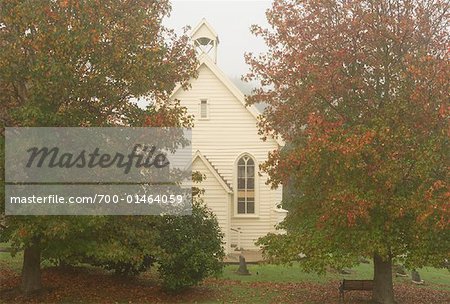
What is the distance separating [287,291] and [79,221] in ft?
29.6

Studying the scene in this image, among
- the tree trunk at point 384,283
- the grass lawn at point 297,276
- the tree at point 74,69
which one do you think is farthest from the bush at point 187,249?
the tree trunk at point 384,283

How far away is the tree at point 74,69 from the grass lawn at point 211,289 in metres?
2.49

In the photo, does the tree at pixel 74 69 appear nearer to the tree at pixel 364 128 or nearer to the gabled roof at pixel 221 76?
the tree at pixel 364 128

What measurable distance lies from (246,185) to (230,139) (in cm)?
292

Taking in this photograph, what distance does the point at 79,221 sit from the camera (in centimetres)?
1228

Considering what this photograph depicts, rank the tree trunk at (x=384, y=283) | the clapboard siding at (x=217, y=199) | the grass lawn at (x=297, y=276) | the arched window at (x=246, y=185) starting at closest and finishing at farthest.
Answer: the tree trunk at (x=384, y=283) < the grass lawn at (x=297, y=276) < the clapboard siding at (x=217, y=199) < the arched window at (x=246, y=185)

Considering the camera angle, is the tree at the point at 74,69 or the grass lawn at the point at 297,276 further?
the grass lawn at the point at 297,276

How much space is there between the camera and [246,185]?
3041 cm

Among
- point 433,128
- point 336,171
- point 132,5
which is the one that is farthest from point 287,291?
point 132,5

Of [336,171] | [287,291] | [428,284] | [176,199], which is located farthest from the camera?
[428,284]

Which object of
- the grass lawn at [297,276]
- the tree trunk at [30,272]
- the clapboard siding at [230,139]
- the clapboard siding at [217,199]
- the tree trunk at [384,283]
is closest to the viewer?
the tree trunk at [30,272]

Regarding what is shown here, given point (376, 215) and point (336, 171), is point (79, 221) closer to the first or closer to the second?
point (336, 171)

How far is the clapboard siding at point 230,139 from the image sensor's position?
29984 mm

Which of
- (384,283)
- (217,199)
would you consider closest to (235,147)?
(217,199)
